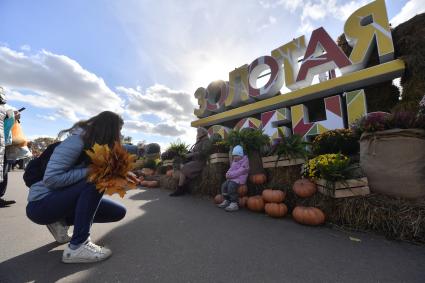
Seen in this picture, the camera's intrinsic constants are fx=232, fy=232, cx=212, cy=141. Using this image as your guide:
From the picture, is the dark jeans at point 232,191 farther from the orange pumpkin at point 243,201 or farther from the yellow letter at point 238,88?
the yellow letter at point 238,88

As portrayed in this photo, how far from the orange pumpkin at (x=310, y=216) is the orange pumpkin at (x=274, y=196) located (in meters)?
0.50

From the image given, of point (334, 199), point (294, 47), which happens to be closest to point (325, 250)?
point (334, 199)

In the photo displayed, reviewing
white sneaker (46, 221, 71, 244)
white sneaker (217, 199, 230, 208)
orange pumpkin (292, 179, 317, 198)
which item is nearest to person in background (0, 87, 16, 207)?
white sneaker (46, 221, 71, 244)

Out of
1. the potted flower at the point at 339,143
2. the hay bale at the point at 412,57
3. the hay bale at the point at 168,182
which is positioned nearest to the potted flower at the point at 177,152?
the hay bale at the point at 168,182

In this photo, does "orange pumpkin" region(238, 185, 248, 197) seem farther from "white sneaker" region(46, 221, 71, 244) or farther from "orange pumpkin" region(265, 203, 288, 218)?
"white sneaker" region(46, 221, 71, 244)

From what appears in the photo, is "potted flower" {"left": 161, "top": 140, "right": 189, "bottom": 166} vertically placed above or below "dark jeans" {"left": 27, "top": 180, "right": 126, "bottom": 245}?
above

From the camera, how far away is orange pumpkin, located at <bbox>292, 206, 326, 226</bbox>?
3.19m

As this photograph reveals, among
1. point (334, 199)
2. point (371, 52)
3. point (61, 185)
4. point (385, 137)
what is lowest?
point (334, 199)

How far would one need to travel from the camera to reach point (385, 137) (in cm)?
311

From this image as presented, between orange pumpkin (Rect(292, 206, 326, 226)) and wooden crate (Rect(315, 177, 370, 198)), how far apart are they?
332 millimetres

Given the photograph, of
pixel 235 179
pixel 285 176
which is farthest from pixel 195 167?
pixel 285 176

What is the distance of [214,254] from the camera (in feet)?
7.31

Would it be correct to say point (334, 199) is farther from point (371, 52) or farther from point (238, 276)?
point (371, 52)

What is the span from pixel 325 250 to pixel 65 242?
8.97 ft
